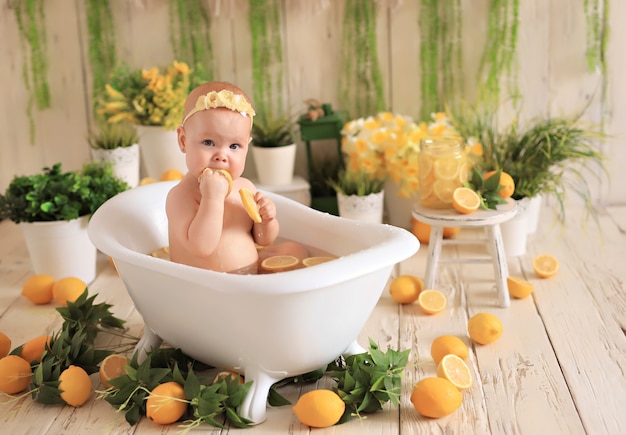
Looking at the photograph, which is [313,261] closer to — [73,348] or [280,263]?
[280,263]

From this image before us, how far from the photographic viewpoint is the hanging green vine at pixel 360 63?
3.52 meters

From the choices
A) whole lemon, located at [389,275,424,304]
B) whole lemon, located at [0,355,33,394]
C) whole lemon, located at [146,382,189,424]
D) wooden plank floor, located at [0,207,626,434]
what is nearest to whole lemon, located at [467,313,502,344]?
wooden plank floor, located at [0,207,626,434]

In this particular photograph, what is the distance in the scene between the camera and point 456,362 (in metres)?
2.18

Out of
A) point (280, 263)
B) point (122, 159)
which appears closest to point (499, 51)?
point (122, 159)

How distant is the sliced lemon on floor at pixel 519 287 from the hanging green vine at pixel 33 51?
7.06 feet

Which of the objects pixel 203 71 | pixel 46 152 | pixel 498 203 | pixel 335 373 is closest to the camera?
pixel 335 373

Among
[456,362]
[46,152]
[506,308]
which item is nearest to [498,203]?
[506,308]

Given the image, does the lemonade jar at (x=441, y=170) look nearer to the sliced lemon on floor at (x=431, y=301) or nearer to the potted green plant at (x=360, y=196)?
the sliced lemon on floor at (x=431, y=301)

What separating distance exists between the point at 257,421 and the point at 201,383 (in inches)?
6.8

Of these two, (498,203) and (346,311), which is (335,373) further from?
(498,203)

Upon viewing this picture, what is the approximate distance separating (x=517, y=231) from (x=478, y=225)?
0.54 m

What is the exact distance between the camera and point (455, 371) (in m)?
2.16

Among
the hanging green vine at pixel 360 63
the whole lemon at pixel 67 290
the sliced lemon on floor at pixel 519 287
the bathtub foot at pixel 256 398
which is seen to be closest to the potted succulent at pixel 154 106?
the hanging green vine at pixel 360 63

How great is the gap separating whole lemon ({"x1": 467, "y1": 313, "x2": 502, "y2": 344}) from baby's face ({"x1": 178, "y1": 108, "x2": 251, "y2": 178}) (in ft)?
2.72
